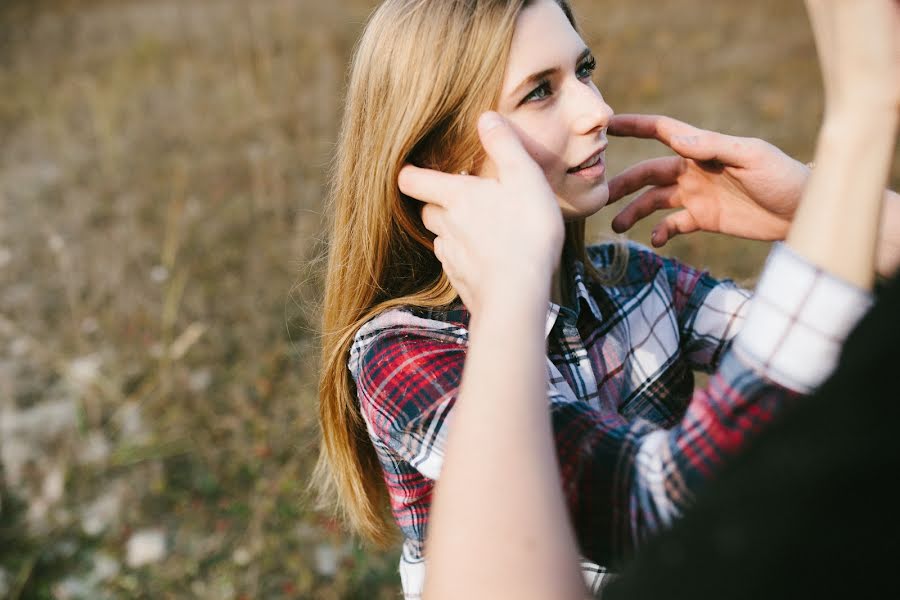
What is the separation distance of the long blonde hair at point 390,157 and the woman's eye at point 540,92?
8 cm

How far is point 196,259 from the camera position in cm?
475

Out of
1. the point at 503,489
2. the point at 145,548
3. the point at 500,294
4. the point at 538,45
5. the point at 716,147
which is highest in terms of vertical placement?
the point at 538,45

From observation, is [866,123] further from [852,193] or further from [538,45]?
[538,45]

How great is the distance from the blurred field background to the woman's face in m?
0.87

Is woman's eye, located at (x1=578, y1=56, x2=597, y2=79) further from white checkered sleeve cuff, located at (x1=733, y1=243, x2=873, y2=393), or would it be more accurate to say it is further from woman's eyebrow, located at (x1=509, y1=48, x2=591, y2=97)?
white checkered sleeve cuff, located at (x1=733, y1=243, x2=873, y2=393)

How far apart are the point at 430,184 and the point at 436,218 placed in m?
0.07

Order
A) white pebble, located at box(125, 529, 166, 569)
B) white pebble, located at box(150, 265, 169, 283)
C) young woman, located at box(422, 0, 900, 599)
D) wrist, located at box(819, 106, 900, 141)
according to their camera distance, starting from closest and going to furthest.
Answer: young woman, located at box(422, 0, 900, 599) < wrist, located at box(819, 106, 900, 141) < white pebble, located at box(125, 529, 166, 569) < white pebble, located at box(150, 265, 169, 283)

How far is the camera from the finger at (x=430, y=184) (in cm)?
131

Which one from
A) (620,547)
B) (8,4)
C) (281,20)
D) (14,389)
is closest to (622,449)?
(620,547)

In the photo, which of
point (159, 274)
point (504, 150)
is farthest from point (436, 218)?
point (159, 274)

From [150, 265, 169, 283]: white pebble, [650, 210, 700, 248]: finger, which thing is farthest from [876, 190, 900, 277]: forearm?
[150, 265, 169, 283]: white pebble

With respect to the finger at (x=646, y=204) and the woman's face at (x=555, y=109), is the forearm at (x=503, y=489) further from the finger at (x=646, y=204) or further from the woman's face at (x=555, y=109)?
the finger at (x=646, y=204)

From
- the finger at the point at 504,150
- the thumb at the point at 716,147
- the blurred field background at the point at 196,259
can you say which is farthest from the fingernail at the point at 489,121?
the blurred field background at the point at 196,259

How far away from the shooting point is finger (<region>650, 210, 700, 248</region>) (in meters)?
1.80
